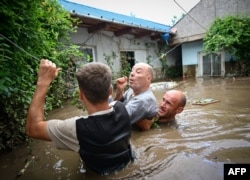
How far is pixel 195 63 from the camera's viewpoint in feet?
48.8

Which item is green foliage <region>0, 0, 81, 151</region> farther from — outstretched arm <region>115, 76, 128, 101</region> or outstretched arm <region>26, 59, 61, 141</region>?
outstretched arm <region>115, 76, 128, 101</region>

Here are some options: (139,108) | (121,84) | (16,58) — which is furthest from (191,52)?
(16,58)

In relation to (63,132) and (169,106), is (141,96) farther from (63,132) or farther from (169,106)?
(63,132)

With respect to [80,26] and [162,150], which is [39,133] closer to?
[162,150]

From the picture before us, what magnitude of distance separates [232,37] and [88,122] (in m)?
11.7

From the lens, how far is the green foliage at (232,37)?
1130cm

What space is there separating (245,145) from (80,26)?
8.07m

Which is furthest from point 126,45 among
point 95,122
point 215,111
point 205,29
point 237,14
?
point 95,122

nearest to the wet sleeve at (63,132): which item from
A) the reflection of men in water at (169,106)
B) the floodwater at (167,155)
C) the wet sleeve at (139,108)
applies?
the floodwater at (167,155)

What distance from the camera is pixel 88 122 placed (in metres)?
1.83

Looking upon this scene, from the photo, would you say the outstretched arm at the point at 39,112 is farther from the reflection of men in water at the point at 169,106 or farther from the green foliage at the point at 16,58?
the reflection of men in water at the point at 169,106

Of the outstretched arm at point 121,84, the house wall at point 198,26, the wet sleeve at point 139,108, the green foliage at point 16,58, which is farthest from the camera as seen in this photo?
the house wall at point 198,26

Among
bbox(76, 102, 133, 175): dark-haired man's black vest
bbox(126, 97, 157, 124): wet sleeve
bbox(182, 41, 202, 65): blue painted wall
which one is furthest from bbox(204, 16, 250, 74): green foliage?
bbox(76, 102, 133, 175): dark-haired man's black vest

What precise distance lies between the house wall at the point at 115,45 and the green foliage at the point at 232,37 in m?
3.55
